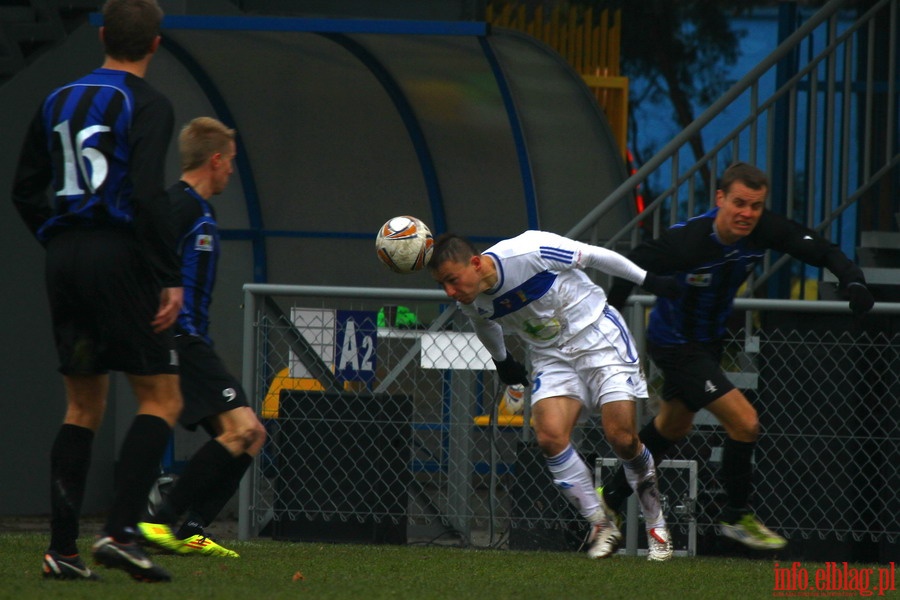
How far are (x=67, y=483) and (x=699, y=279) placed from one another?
3130mm

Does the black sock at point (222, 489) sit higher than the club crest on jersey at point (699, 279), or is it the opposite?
the club crest on jersey at point (699, 279)

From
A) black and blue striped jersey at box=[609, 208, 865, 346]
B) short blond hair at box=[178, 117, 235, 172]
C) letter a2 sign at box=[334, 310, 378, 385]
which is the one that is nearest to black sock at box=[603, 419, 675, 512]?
black and blue striped jersey at box=[609, 208, 865, 346]

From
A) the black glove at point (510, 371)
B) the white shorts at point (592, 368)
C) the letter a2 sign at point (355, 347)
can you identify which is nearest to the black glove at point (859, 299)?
→ the white shorts at point (592, 368)

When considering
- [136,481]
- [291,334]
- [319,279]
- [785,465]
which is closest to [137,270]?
[136,481]

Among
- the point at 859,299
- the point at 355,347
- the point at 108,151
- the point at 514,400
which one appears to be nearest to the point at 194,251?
the point at 108,151

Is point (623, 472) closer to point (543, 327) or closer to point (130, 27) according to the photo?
point (543, 327)

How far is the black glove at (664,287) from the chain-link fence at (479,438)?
144 cm

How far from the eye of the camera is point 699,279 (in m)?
A: 6.64

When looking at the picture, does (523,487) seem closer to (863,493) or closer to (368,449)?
(368,449)

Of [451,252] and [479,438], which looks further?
[479,438]

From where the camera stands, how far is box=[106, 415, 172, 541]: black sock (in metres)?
4.77

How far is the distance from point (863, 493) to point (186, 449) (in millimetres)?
4709

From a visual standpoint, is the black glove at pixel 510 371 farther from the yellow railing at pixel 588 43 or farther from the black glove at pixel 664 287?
the yellow railing at pixel 588 43

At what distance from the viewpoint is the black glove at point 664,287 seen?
20.0 ft
